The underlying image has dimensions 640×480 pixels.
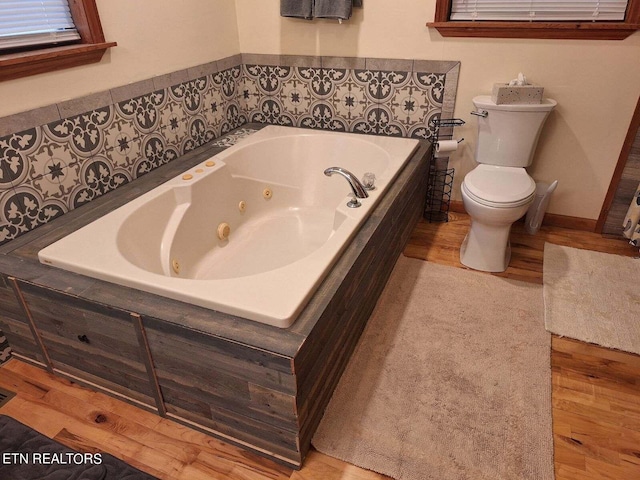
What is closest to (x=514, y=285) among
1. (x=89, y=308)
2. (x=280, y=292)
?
(x=280, y=292)

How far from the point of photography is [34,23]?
1.77m

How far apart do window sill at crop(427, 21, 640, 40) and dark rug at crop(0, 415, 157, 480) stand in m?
2.47

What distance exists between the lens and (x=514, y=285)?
7.47ft

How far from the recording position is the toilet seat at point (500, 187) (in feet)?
7.13

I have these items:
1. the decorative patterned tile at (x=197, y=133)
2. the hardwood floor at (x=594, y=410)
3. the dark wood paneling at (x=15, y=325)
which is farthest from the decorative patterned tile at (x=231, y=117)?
the hardwood floor at (x=594, y=410)

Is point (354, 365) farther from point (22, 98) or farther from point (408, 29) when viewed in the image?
point (408, 29)

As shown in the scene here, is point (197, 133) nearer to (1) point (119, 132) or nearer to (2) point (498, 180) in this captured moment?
(1) point (119, 132)

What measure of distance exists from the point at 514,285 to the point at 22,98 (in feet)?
7.55

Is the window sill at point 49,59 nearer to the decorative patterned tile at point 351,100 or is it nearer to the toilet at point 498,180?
the decorative patterned tile at point 351,100

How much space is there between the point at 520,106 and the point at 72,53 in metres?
2.10

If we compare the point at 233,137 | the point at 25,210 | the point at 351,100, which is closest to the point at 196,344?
the point at 25,210

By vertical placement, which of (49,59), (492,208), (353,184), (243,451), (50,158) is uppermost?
(49,59)

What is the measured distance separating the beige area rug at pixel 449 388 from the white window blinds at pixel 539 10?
1.38 metres

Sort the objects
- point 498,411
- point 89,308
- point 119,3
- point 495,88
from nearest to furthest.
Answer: point 89,308, point 498,411, point 119,3, point 495,88
